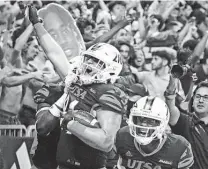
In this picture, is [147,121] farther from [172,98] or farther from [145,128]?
[172,98]

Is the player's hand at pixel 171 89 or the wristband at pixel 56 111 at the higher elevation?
the wristband at pixel 56 111

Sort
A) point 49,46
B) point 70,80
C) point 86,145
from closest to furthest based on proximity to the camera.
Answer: point 86,145
point 70,80
point 49,46

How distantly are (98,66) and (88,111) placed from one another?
38 cm

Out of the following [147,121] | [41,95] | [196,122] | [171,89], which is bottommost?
[196,122]

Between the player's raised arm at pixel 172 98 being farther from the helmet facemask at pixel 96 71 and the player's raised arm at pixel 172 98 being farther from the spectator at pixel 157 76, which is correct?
the spectator at pixel 157 76

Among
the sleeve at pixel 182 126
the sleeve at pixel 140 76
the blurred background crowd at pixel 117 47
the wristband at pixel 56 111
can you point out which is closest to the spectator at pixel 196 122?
the sleeve at pixel 182 126

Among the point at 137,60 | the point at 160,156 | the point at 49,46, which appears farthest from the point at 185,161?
the point at 137,60

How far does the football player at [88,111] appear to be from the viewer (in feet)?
13.0

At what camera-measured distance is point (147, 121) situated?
4.63 metres

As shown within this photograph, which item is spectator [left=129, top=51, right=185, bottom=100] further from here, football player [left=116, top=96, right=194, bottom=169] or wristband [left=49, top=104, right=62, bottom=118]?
wristband [left=49, top=104, right=62, bottom=118]

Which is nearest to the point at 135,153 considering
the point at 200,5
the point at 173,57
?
the point at 173,57

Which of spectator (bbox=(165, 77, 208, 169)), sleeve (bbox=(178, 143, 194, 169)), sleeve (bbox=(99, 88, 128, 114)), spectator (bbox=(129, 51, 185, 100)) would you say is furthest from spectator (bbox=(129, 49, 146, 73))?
sleeve (bbox=(99, 88, 128, 114))

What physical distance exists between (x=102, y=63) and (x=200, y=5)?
26.8ft

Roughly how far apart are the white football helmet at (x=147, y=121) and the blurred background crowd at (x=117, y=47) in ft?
1.95
